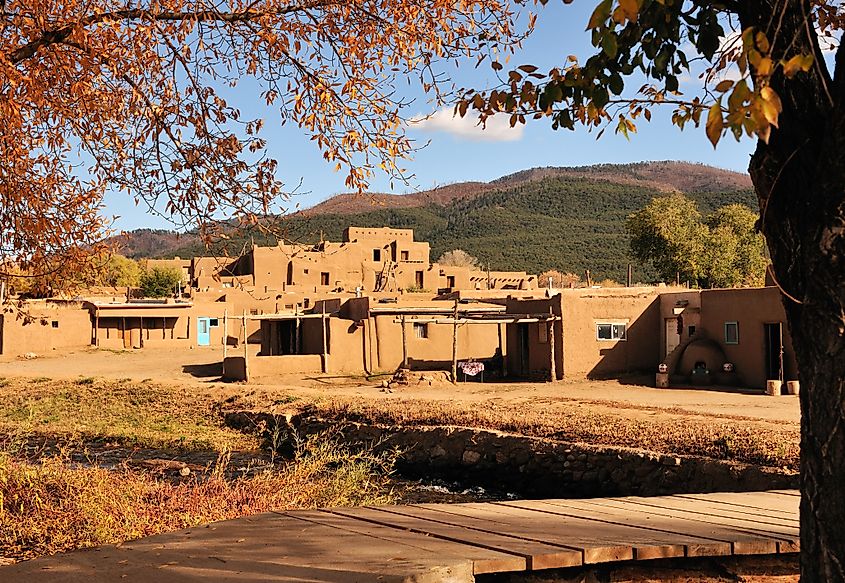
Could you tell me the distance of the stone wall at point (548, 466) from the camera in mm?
12062

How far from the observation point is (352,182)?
266 inches

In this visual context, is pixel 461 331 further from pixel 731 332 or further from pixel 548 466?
pixel 548 466

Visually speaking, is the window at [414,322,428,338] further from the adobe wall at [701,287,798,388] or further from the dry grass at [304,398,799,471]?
the adobe wall at [701,287,798,388]

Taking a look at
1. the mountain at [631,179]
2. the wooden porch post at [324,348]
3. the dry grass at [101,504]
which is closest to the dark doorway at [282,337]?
the wooden porch post at [324,348]

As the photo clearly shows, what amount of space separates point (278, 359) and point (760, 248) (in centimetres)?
3350

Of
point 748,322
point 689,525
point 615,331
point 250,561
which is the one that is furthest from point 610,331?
point 250,561

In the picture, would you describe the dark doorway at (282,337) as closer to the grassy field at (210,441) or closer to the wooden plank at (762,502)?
the grassy field at (210,441)

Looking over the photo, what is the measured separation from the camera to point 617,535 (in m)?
4.36

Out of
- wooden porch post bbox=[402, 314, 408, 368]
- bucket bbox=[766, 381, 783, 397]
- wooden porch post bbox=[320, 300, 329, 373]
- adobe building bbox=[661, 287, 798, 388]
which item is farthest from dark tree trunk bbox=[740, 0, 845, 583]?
wooden porch post bbox=[320, 300, 329, 373]

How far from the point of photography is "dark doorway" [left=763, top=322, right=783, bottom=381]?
2078 cm

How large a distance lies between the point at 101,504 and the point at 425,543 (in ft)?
12.1

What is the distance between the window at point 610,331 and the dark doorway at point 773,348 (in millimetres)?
4500

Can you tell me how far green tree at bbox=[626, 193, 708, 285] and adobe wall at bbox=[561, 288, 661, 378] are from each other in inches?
829

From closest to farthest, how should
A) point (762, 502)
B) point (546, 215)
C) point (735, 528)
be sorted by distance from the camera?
point (735, 528) → point (762, 502) → point (546, 215)
